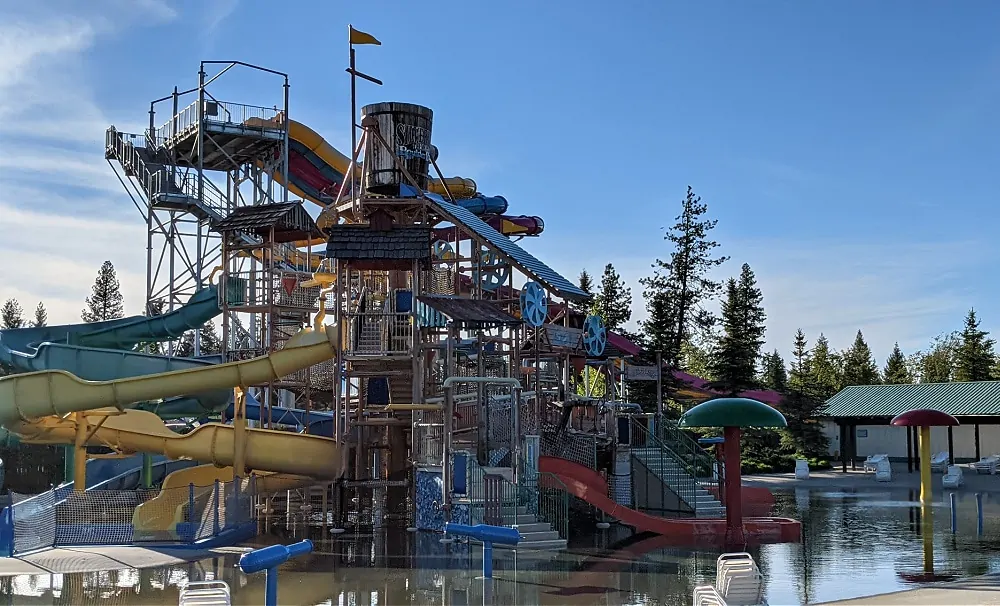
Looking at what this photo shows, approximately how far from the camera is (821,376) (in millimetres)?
78625

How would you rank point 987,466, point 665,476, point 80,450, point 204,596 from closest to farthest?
point 204,596
point 80,450
point 665,476
point 987,466

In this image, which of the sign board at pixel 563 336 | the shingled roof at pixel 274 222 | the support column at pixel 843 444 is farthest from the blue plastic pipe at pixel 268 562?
the support column at pixel 843 444

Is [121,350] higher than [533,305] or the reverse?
the reverse

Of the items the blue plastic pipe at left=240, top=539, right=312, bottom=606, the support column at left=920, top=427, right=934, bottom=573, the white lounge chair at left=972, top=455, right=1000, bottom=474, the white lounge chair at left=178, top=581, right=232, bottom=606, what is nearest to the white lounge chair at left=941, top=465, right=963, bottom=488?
the support column at left=920, top=427, right=934, bottom=573

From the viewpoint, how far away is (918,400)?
53.2 metres

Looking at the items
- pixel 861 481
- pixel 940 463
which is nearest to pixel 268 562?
pixel 861 481

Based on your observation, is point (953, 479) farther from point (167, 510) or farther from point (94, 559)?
point (94, 559)

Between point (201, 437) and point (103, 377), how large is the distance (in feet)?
20.2

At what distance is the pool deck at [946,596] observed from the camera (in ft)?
46.5

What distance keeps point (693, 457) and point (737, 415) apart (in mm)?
6340

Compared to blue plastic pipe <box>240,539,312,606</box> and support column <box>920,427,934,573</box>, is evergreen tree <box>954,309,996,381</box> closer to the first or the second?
support column <box>920,427,934,573</box>

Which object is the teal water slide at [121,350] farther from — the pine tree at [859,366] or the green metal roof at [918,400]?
the pine tree at [859,366]

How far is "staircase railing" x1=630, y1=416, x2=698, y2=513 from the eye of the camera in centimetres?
A: 2631

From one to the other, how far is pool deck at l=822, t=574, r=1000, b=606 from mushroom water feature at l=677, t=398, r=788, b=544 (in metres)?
6.27
